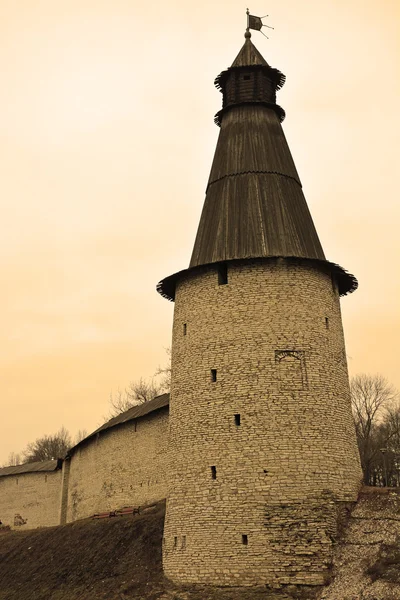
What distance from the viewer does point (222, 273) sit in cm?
2238

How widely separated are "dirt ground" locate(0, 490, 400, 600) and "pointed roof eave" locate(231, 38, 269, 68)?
611 inches

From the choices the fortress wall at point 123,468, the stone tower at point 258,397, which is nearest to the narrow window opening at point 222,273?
the stone tower at point 258,397

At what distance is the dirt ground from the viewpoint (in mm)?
17281

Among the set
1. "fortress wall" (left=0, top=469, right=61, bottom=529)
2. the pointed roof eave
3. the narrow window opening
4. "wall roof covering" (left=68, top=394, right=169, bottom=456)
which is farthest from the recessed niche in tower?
"fortress wall" (left=0, top=469, right=61, bottom=529)

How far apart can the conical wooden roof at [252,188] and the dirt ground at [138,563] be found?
7.99 m

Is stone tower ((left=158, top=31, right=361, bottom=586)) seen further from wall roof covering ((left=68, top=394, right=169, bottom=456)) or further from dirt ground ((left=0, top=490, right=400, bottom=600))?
wall roof covering ((left=68, top=394, right=169, bottom=456))

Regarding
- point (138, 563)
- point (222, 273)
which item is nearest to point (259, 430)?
point (222, 273)

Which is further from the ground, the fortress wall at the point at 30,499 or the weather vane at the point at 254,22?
the weather vane at the point at 254,22

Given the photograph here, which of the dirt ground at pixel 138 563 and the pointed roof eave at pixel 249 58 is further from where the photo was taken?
the pointed roof eave at pixel 249 58

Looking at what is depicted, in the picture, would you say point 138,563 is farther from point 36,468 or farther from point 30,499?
point 36,468

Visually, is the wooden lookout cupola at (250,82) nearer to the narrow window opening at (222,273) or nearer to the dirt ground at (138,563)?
the narrow window opening at (222,273)

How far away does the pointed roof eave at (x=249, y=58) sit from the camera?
2589cm

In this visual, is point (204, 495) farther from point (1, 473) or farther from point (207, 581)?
point (1, 473)

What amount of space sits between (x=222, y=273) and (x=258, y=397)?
442 cm
